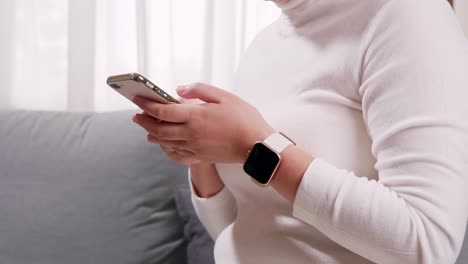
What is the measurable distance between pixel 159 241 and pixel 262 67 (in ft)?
2.05

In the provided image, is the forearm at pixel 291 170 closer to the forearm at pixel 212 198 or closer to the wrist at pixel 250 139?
the wrist at pixel 250 139

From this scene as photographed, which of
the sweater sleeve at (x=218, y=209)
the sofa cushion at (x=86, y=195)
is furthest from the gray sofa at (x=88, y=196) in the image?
the sweater sleeve at (x=218, y=209)

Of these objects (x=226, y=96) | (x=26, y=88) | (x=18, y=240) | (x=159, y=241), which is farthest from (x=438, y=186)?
(x=26, y=88)

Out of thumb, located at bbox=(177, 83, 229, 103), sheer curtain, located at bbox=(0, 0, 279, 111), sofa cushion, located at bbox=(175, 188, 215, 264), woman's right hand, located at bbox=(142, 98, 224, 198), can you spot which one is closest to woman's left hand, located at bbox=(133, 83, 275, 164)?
thumb, located at bbox=(177, 83, 229, 103)

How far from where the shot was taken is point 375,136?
538mm

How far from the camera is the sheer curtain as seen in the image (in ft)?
4.58

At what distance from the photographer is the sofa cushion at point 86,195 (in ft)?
3.77

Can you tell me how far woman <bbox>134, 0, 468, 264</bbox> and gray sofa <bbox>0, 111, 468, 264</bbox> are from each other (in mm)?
522

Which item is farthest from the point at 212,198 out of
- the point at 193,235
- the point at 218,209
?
the point at 193,235

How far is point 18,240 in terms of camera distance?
1148 mm

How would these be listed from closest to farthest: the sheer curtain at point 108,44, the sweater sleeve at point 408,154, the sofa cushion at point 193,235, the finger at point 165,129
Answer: the sweater sleeve at point 408,154 < the finger at point 165,129 < the sofa cushion at point 193,235 < the sheer curtain at point 108,44

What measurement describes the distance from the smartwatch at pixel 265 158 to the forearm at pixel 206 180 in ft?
0.73

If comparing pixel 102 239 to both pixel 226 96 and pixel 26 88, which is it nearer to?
pixel 26 88

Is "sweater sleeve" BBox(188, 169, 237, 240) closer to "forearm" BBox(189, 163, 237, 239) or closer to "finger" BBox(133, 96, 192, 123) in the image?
"forearm" BBox(189, 163, 237, 239)
